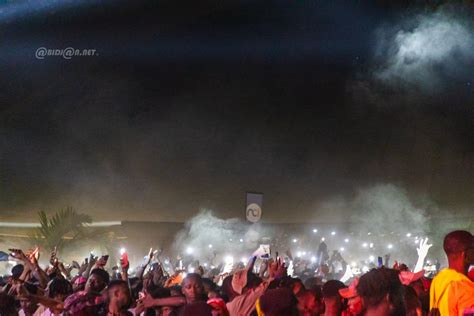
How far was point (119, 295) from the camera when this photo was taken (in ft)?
15.9

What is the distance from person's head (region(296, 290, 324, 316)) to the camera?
5.07 m

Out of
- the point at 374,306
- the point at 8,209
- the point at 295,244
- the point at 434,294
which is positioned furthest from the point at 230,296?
the point at 295,244

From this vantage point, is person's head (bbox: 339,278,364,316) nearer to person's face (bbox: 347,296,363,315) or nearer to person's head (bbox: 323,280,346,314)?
person's face (bbox: 347,296,363,315)

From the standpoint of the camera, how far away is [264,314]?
353 cm

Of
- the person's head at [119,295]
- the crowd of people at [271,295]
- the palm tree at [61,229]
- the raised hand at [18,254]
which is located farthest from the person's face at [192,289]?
the palm tree at [61,229]

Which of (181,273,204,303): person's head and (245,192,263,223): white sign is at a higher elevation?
(245,192,263,223): white sign

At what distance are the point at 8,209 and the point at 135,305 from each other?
2979cm

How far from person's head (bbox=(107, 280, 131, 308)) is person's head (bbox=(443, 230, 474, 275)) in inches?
114

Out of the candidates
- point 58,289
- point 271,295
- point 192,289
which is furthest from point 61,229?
point 271,295

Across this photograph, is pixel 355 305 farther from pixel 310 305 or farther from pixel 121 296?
pixel 121 296

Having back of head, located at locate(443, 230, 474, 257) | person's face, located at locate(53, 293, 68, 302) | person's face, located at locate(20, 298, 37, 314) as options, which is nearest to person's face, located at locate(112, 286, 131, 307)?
person's face, located at locate(53, 293, 68, 302)

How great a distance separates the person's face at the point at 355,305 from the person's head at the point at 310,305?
303 mm

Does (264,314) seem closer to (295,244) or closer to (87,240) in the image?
(87,240)

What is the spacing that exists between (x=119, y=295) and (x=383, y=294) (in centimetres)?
275
